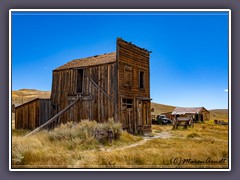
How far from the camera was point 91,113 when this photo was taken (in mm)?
16188

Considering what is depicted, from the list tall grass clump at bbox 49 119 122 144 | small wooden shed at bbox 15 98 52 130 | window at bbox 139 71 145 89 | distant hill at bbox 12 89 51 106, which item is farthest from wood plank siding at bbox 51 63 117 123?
distant hill at bbox 12 89 51 106

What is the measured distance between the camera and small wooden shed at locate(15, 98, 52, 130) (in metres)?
17.0

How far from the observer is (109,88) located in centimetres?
1563

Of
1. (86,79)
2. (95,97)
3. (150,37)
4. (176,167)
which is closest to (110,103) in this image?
(95,97)

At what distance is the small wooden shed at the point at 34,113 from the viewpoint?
17.0m

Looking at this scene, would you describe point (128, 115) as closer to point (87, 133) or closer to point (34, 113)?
point (87, 133)

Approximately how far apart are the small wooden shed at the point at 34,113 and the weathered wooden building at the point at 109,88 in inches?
18.9

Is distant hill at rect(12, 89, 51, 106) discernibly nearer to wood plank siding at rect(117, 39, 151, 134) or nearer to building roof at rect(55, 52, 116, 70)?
building roof at rect(55, 52, 116, 70)

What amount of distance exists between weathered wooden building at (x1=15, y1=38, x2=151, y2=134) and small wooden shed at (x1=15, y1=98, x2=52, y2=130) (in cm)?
48

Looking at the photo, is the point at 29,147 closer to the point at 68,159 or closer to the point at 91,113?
the point at 68,159

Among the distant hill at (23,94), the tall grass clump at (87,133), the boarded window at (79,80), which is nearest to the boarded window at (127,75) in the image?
the boarded window at (79,80)

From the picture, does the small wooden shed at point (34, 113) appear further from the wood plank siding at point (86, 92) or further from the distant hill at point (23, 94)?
the distant hill at point (23, 94)

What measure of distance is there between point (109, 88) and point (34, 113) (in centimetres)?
597
